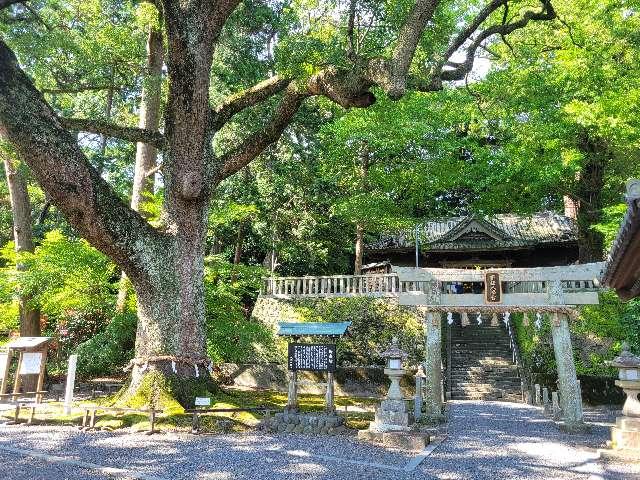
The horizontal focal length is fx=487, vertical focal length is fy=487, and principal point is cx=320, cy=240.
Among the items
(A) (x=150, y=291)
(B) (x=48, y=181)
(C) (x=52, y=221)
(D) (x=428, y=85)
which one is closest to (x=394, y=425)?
(A) (x=150, y=291)

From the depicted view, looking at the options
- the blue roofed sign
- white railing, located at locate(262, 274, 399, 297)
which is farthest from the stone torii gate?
white railing, located at locate(262, 274, 399, 297)

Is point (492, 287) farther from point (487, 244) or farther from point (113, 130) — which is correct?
point (487, 244)

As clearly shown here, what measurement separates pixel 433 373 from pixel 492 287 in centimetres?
229

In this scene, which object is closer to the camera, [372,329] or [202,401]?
[202,401]

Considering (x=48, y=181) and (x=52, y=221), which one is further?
(x=52, y=221)

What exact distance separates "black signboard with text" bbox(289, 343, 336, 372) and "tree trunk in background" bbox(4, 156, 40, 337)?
372 inches

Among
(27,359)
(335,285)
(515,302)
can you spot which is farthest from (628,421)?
(27,359)

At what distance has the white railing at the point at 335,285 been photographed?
17.5 metres

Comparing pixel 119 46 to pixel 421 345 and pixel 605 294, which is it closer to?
pixel 421 345

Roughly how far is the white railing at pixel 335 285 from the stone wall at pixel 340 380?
2797mm

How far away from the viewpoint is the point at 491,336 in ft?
60.4

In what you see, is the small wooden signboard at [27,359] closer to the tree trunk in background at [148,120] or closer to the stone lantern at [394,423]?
the tree trunk in background at [148,120]

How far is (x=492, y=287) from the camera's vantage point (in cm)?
1070

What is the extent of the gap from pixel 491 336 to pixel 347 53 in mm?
13048
